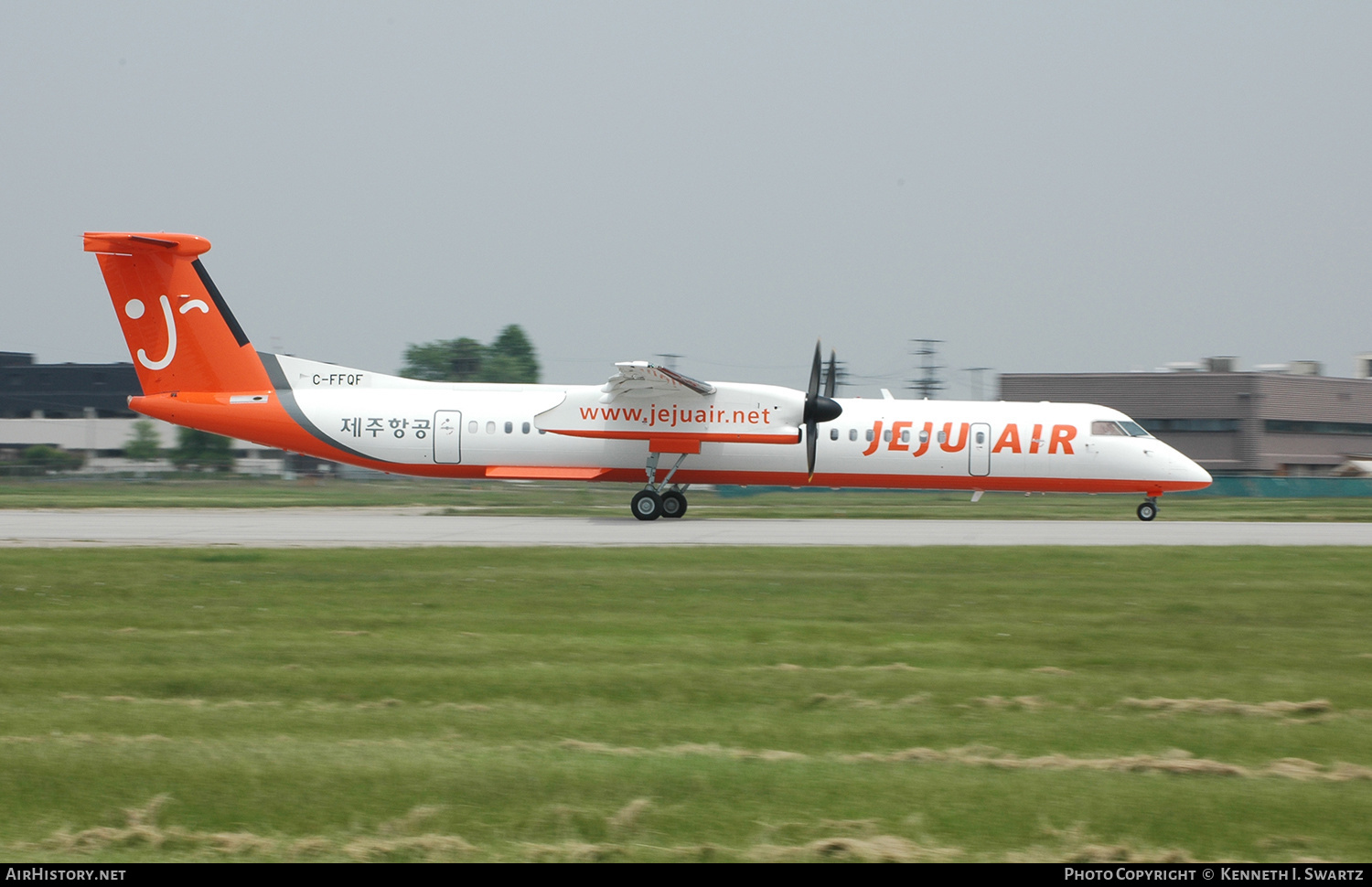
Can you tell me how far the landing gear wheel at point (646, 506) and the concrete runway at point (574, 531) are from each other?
445mm

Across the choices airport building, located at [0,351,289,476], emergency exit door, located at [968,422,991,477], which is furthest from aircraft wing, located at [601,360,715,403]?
airport building, located at [0,351,289,476]

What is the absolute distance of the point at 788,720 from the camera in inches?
292

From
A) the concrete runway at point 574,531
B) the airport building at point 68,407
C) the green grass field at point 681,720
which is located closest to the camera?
the green grass field at point 681,720

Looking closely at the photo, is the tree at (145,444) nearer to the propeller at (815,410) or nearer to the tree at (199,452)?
the tree at (199,452)

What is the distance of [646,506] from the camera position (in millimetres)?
25266

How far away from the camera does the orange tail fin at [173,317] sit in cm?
2528

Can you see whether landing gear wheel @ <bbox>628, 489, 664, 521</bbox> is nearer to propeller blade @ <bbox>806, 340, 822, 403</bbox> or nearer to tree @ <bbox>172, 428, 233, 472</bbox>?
propeller blade @ <bbox>806, 340, 822, 403</bbox>

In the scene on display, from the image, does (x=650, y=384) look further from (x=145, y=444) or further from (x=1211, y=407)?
(x=1211, y=407)

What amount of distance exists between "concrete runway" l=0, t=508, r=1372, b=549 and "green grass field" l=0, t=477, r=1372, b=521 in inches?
99.4

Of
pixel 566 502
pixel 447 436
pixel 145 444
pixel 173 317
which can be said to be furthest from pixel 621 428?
pixel 145 444

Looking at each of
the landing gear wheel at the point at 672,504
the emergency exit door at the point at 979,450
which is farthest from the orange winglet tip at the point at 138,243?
the emergency exit door at the point at 979,450

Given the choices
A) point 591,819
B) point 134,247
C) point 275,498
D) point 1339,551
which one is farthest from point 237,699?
point 275,498

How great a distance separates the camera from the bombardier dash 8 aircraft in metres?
25.4

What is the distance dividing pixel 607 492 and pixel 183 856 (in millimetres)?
32890
